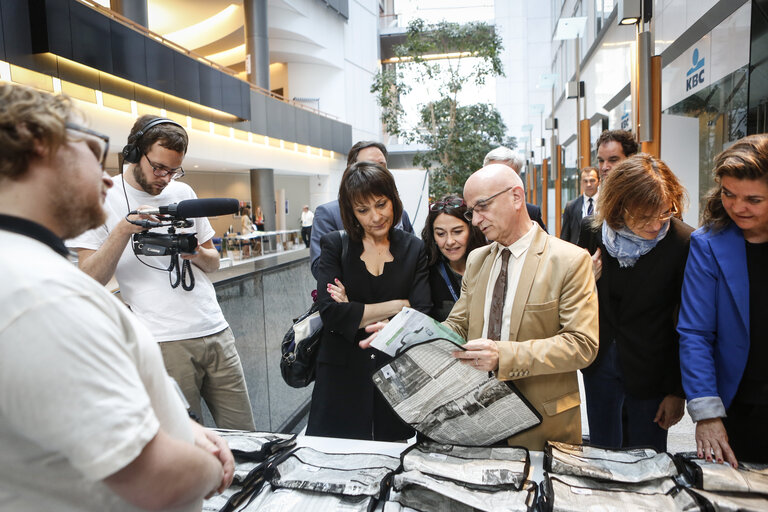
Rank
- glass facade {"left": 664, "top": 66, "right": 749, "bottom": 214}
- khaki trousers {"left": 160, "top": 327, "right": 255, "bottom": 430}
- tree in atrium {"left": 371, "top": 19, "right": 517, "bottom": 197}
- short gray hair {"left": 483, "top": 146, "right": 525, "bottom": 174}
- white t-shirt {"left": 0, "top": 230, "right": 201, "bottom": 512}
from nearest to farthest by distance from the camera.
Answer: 1. white t-shirt {"left": 0, "top": 230, "right": 201, "bottom": 512}
2. khaki trousers {"left": 160, "top": 327, "right": 255, "bottom": 430}
3. short gray hair {"left": 483, "top": 146, "right": 525, "bottom": 174}
4. glass facade {"left": 664, "top": 66, "right": 749, "bottom": 214}
5. tree in atrium {"left": 371, "top": 19, "right": 517, "bottom": 197}

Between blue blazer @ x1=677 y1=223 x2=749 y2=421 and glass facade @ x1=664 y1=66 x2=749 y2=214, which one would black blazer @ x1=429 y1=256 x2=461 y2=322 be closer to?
blue blazer @ x1=677 y1=223 x2=749 y2=421

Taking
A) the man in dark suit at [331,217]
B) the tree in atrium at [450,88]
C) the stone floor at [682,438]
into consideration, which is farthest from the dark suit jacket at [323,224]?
the tree in atrium at [450,88]

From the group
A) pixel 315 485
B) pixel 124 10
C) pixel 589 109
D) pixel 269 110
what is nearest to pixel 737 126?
pixel 315 485

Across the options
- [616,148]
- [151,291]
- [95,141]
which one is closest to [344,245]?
[151,291]

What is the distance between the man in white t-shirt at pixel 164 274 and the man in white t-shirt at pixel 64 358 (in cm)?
110

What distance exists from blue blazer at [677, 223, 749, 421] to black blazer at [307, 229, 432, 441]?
100 cm

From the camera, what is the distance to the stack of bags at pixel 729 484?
1231 mm

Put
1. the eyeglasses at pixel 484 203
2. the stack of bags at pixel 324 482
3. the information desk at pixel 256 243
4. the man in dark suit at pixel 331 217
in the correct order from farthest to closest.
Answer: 1. the information desk at pixel 256 243
2. the man in dark suit at pixel 331 217
3. the eyeglasses at pixel 484 203
4. the stack of bags at pixel 324 482

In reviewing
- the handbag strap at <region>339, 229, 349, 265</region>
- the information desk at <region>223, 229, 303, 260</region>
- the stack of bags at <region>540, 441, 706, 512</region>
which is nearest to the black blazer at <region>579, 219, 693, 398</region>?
the stack of bags at <region>540, 441, 706, 512</region>

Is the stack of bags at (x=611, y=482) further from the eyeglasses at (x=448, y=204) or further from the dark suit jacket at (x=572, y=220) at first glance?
the dark suit jacket at (x=572, y=220)

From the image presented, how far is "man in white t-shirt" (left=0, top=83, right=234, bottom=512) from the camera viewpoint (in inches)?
25.2

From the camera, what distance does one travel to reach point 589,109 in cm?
1252

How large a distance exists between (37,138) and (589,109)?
533 inches

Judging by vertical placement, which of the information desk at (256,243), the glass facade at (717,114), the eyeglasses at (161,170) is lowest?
the information desk at (256,243)
